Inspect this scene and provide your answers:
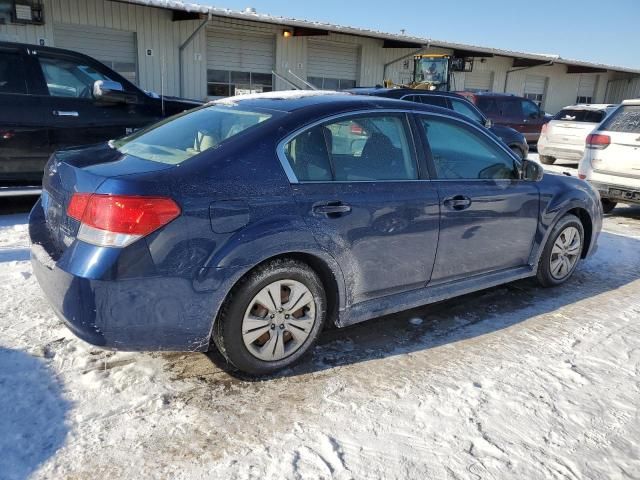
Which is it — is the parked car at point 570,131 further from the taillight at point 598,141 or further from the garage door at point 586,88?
the garage door at point 586,88

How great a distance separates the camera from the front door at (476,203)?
3.71 m

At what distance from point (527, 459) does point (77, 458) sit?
206cm

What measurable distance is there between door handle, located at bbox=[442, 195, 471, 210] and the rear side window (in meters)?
4.96

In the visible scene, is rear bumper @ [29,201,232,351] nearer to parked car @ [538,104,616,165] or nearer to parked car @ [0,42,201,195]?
parked car @ [0,42,201,195]

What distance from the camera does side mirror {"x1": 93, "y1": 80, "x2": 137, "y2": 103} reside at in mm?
6160

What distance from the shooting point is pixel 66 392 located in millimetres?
2834

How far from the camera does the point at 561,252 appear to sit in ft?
15.6

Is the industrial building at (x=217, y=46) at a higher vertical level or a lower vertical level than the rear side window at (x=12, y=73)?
Result: higher

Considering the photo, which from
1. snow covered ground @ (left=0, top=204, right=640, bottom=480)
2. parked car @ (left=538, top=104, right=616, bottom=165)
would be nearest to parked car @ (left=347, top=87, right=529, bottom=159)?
parked car @ (left=538, top=104, right=616, bottom=165)

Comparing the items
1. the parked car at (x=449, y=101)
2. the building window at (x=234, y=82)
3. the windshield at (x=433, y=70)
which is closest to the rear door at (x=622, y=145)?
the parked car at (x=449, y=101)

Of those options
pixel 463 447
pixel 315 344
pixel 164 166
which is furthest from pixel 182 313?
pixel 463 447

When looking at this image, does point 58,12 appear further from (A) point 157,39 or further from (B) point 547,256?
(B) point 547,256

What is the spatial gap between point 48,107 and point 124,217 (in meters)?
4.32

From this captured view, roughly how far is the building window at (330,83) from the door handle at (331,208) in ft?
51.7
